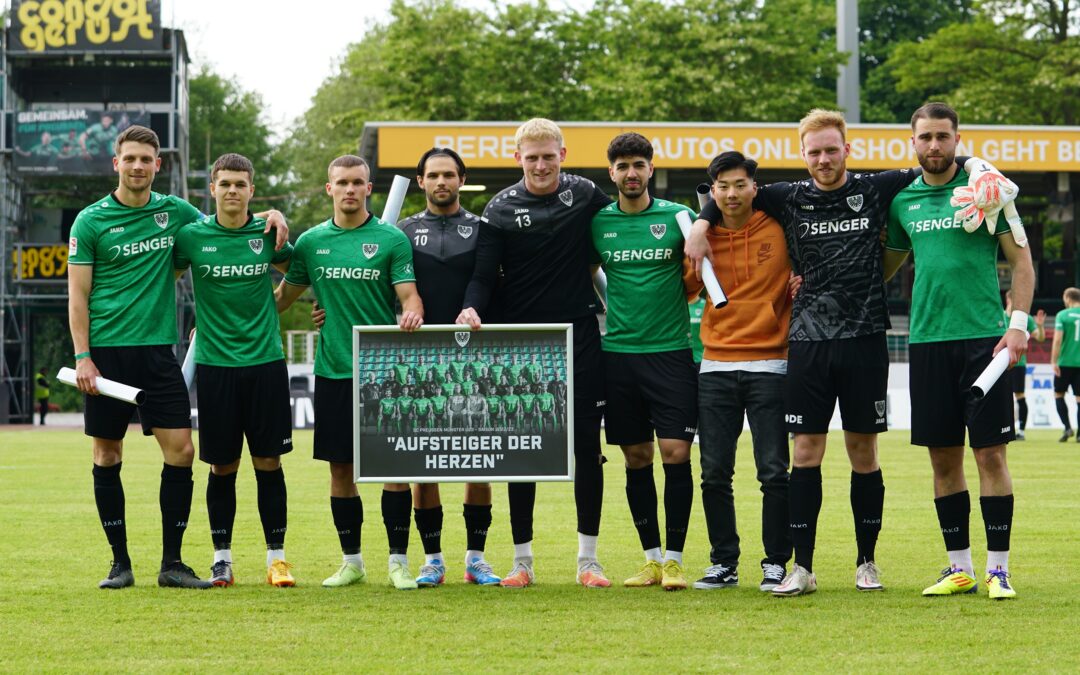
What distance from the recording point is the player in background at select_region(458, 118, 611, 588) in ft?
24.7

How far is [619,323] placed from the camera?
755 centimetres

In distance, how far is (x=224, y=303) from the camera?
766 cm

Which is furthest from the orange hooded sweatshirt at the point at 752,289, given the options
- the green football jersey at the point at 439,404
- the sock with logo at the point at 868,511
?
the green football jersey at the point at 439,404

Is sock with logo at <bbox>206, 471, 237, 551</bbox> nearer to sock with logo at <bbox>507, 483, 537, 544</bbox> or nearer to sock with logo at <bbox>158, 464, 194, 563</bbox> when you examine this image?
sock with logo at <bbox>158, 464, 194, 563</bbox>

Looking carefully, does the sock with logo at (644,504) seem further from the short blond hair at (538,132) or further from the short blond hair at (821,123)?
the short blond hair at (821,123)

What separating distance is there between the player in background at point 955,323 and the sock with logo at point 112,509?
4.12m

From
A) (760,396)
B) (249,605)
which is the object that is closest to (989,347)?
(760,396)

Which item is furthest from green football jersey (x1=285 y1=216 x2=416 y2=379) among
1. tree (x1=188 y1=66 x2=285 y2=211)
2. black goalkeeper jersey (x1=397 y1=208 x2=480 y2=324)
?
tree (x1=188 y1=66 x2=285 y2=211)

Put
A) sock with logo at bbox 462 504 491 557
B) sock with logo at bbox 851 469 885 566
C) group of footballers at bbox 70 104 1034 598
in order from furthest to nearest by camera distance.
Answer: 1. sock with logo at bbox 462 504 491 557
2. sock with logo at bbox 851 469 885 566
3. group of footballers at bbox 70 104 1034 598

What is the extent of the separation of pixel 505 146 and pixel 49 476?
15.7 meters

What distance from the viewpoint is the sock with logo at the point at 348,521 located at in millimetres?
7777

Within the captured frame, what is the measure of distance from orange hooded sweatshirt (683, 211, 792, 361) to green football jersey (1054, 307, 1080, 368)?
596 inches

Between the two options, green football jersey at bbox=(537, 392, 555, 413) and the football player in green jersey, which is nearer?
green football jersey at bbox=(537, 392, 555, 413)

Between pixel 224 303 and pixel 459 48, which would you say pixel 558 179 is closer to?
pixel 224 303
